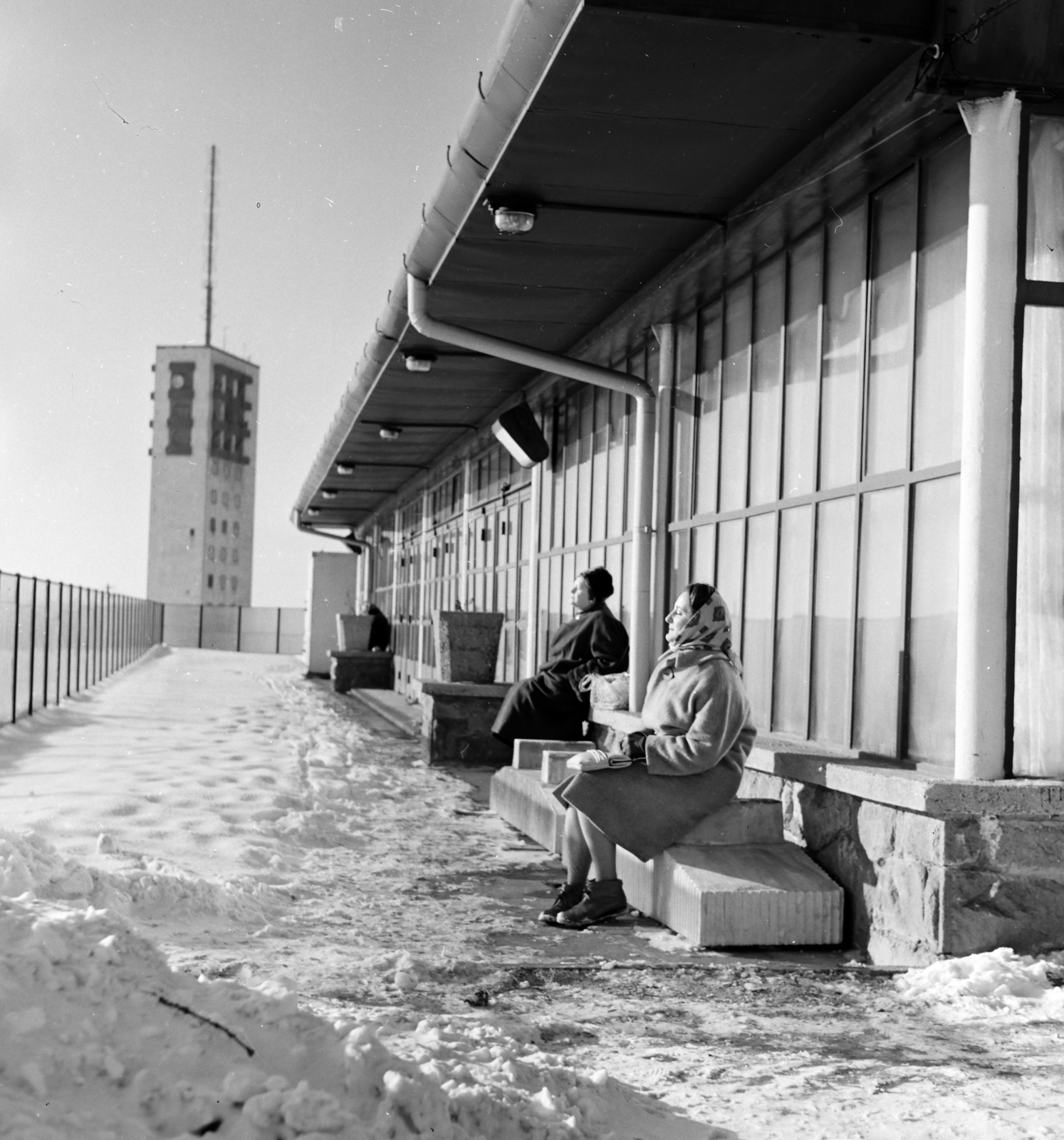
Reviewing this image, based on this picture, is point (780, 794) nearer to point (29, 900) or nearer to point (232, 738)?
point (29, 900)

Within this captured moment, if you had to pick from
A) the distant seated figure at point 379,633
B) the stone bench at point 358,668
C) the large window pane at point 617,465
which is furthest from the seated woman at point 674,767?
the distant seated figure at point 379,633

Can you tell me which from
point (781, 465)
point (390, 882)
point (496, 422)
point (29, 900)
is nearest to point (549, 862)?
point (390, 882)

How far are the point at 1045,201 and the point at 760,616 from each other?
2878 mm

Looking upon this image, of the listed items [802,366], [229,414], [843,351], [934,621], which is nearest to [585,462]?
[802,366]

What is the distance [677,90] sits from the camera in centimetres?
537

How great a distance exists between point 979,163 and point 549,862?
4.17 m

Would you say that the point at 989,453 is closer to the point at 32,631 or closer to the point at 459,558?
the point at 459,558

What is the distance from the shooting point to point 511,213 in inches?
263

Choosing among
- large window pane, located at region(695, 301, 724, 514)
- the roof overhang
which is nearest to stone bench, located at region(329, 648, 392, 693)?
the roof overhang

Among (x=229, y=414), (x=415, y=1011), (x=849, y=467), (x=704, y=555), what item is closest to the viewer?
(x=415, y=1011)

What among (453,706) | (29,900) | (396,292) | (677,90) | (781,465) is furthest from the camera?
(453,706)

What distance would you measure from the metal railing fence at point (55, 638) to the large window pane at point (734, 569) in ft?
30.2

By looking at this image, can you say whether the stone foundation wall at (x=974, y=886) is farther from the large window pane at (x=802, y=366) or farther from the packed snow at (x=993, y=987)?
the large window pane at (x=802, y=366)

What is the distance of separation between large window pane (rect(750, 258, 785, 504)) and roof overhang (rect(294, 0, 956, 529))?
210 mm
